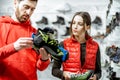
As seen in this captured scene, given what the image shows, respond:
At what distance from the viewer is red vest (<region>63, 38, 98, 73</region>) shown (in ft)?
4.67

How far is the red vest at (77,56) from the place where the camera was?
4.67ft

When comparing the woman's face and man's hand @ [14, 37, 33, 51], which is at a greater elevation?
the woman's face

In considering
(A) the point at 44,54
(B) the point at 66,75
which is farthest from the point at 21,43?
(B) the point at 66,75

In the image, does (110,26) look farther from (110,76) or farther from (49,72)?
(49,72)

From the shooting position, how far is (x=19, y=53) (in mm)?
1158

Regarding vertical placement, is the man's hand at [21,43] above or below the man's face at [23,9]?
below

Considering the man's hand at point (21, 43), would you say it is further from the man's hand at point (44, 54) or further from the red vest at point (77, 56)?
the red vest at point (77, 56)

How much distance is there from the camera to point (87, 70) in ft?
4.70

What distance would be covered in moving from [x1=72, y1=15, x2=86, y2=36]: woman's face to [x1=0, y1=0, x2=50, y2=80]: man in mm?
312

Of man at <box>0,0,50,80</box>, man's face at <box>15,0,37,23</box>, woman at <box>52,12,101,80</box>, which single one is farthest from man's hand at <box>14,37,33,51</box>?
woman at <box>52,12,101,80</box>

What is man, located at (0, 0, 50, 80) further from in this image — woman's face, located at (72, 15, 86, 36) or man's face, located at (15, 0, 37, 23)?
woman's face, located at (72, 15, 86, 36)

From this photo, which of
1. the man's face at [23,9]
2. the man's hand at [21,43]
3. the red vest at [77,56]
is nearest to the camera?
the man's hand at [21,43]

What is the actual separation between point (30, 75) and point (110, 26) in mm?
631

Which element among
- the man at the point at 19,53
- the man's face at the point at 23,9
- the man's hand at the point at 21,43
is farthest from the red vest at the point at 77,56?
the man's hand at the point at 21,43
